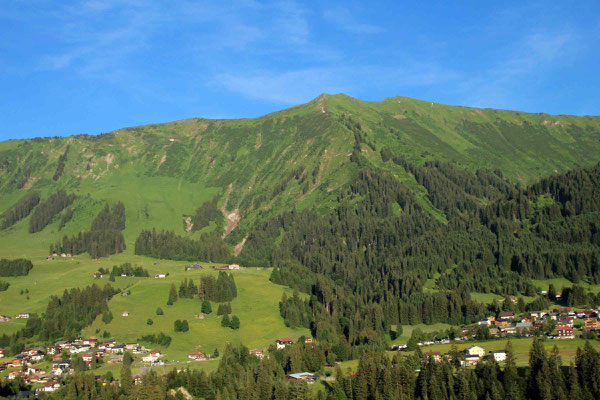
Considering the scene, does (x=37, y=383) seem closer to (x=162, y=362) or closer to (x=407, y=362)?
(x=162, y=362)

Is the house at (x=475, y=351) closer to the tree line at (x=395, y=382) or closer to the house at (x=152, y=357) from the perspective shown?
the tree line at (x=395, y=382)

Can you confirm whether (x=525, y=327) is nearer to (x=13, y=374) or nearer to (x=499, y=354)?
(x=499, y=354)

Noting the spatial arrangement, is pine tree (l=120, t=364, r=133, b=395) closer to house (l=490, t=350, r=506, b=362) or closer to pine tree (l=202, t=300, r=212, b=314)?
pine tree (l=202, t=300, r=212, b=314)

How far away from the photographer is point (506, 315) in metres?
173

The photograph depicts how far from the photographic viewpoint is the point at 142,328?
583 feet

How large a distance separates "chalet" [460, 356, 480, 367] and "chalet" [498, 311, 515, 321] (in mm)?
45698

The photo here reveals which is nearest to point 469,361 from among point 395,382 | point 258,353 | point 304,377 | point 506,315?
point 395,382

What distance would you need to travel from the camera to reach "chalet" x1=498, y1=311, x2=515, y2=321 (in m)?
171

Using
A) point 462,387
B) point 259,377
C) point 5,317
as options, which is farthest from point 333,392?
point 5,317

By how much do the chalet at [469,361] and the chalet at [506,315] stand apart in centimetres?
4570

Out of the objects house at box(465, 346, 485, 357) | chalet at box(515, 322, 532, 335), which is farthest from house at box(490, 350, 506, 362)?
chalet at box(515, 322, 532, 335)

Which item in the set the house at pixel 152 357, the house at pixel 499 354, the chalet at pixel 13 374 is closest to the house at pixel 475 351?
the house at pixel 499 354

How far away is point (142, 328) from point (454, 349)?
315ft

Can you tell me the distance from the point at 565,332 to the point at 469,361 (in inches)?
1313
